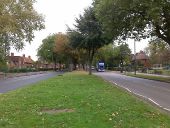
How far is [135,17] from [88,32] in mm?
16719

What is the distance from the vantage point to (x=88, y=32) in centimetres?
6191

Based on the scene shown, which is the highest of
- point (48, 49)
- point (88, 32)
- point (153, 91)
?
point (48, 49)

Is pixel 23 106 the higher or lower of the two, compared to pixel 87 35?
lower

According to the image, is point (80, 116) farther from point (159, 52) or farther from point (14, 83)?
point (159, 52)

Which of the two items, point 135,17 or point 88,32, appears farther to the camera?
point 88,32

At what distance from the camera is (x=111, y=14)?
46719mm

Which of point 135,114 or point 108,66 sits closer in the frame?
point 135,114

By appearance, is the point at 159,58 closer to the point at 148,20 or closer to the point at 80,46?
the point at 80,46

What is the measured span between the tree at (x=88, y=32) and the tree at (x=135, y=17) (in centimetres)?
925

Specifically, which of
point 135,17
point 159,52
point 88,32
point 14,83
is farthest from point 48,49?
point 14,83

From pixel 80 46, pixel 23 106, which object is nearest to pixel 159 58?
pixel 80 46

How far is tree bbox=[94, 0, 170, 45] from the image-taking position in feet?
137

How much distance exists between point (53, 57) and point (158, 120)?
414 ft

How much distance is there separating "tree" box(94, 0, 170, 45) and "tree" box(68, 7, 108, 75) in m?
9.25
